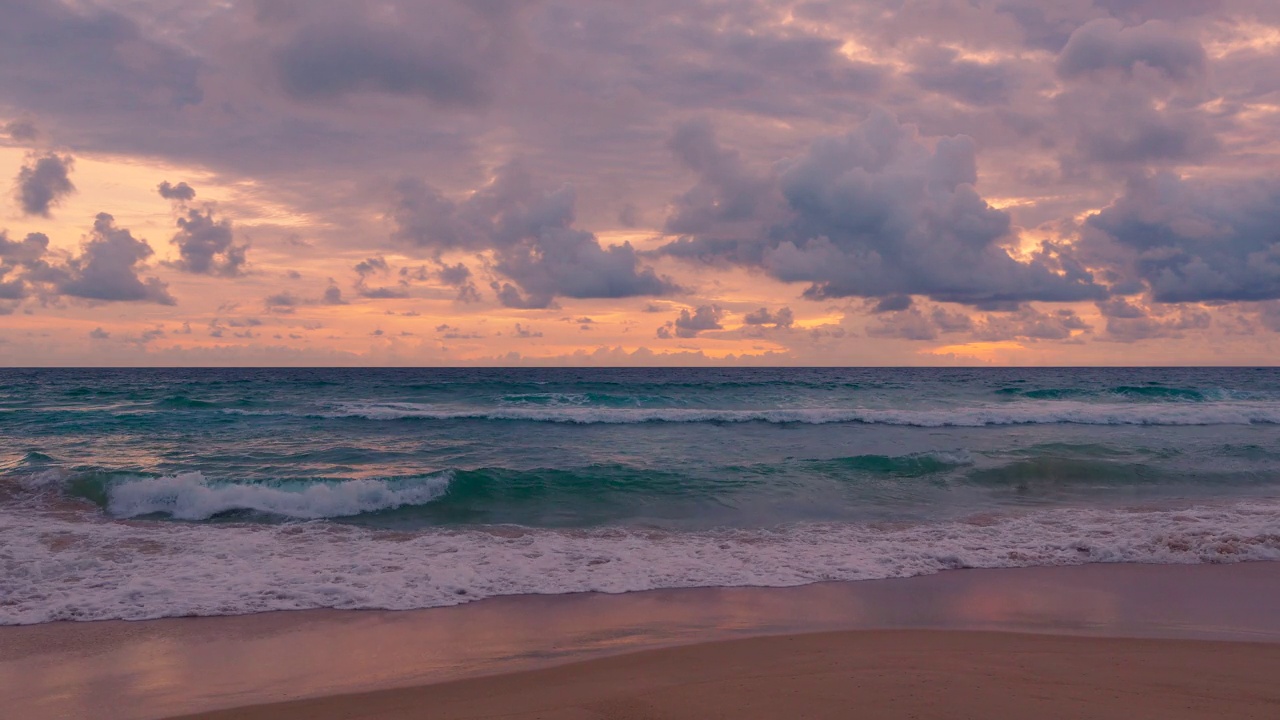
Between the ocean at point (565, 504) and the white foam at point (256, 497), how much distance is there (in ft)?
0.18

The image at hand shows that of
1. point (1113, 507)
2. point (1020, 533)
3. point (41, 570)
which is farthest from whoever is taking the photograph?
point (1113, 507)

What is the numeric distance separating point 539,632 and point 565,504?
7293mm

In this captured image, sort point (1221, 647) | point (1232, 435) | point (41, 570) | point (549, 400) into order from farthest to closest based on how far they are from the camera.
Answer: point (549, 400), point (1232, 435), point (41, 570), point (1221, 647)

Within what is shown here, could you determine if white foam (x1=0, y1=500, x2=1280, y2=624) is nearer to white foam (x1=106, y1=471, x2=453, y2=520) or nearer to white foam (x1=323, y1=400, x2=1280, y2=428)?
white foam (x1=106, y1=471, x2=453, y2=520)

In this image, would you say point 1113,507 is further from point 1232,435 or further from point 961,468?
point 1232,435

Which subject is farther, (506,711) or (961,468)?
(961,468)

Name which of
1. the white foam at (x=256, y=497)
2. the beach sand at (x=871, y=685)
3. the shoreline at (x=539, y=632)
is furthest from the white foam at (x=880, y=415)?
the beach sand at (x=871, y=685)

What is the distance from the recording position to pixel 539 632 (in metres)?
7.74

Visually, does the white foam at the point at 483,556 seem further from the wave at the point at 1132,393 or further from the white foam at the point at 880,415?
the wave at the point at 1132,393

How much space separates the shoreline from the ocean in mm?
576

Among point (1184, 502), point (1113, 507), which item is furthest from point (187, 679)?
point (1184, 502)

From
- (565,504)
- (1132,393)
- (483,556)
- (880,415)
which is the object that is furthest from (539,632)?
(1132,393)

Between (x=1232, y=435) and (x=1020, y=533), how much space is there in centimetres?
2018

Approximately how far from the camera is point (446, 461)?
20.2 meters
